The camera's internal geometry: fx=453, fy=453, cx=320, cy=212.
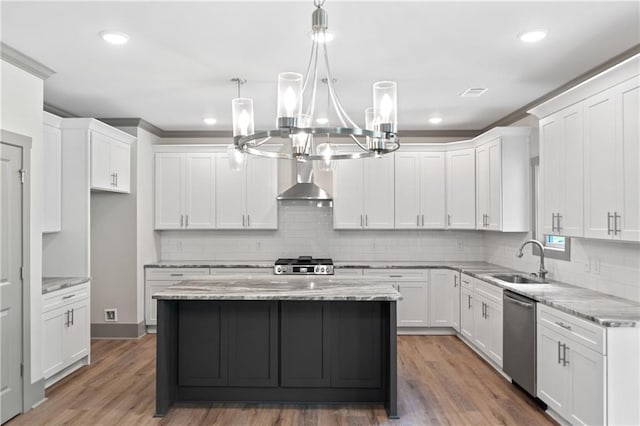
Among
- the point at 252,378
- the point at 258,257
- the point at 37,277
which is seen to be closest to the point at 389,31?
the point at 252,378

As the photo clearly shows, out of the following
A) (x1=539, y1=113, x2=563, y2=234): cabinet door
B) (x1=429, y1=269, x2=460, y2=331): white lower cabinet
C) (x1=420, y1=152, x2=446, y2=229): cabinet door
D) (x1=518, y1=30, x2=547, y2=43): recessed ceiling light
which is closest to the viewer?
(x1=518, y1=30, x2=547, y2=43): recessed ceiling light

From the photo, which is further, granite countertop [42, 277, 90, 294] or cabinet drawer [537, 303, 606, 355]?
granite countertop [42, 277, 90, 294]

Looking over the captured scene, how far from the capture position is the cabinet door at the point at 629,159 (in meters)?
2.79

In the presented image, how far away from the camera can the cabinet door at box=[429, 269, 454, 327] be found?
19.1 ft

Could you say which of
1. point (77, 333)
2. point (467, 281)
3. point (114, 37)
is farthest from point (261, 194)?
point (114, 37)

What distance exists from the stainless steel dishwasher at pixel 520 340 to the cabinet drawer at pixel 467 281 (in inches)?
41.2

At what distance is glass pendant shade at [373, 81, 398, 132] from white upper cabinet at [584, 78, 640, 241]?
162 centimetres

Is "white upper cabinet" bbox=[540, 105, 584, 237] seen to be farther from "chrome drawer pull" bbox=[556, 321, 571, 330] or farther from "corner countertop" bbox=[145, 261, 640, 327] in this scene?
"chrome drawer pull" bbox=[556, 321, 571, 330]

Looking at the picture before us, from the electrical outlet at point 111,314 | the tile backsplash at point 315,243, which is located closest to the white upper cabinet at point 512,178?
the tile backsplash at point 315,243

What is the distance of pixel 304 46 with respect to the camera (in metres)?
3.31

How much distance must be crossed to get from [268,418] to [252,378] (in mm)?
361

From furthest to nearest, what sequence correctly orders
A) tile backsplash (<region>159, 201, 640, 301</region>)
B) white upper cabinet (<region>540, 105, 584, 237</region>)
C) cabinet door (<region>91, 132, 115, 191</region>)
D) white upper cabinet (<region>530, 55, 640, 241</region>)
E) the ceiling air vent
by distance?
1. tile backsplash (<region>159, 201, 640, 301</region>)
2. cabinet door (<region>91, 132, 115, 191</region>)
3. the ceiling air vent
4. white upper cabinet (<region>540, 105, 584, 237</region>)
5. white upper cabinet (<region>530, 55, 640, 241</region>)

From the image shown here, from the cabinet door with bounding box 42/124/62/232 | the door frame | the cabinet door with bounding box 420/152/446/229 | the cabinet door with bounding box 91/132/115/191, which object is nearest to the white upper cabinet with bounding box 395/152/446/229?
the cabinet door with bounding box 420/152/446/229

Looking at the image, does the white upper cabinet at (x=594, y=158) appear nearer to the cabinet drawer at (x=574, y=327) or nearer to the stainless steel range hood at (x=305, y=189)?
the cabinet drawer at (x=574, y=327)
